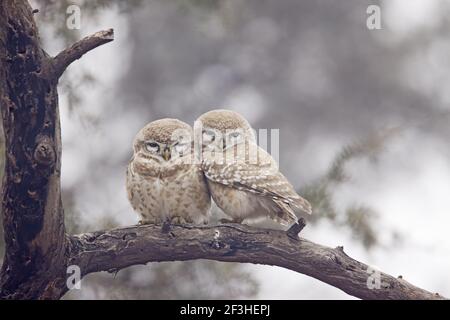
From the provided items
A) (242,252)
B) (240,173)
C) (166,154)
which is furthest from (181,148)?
(242,252)

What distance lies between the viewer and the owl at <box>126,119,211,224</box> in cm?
194

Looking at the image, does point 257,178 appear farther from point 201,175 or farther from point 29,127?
point 29,127

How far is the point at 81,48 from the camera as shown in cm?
157

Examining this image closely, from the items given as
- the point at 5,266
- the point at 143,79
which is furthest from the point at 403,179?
the point at 5,266

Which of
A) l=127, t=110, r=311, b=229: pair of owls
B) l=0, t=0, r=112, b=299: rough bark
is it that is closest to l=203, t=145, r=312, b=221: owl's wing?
l=127, t=110, r=311, b=229: pair of owls

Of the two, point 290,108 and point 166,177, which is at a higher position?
point 290,108

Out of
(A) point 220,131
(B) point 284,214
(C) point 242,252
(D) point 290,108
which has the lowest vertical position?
(C) point 242,252

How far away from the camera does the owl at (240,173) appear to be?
6.27ft

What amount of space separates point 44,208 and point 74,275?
0.24 metres

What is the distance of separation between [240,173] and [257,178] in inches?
2.0

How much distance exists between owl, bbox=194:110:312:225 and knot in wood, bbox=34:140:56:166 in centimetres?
53

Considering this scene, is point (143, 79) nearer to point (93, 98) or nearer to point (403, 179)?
point (93, 98)

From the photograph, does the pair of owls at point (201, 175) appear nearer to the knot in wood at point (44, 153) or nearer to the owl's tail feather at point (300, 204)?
the owl's tail feather at point (300, 204)

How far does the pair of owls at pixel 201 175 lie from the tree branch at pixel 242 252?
4.0 inches
